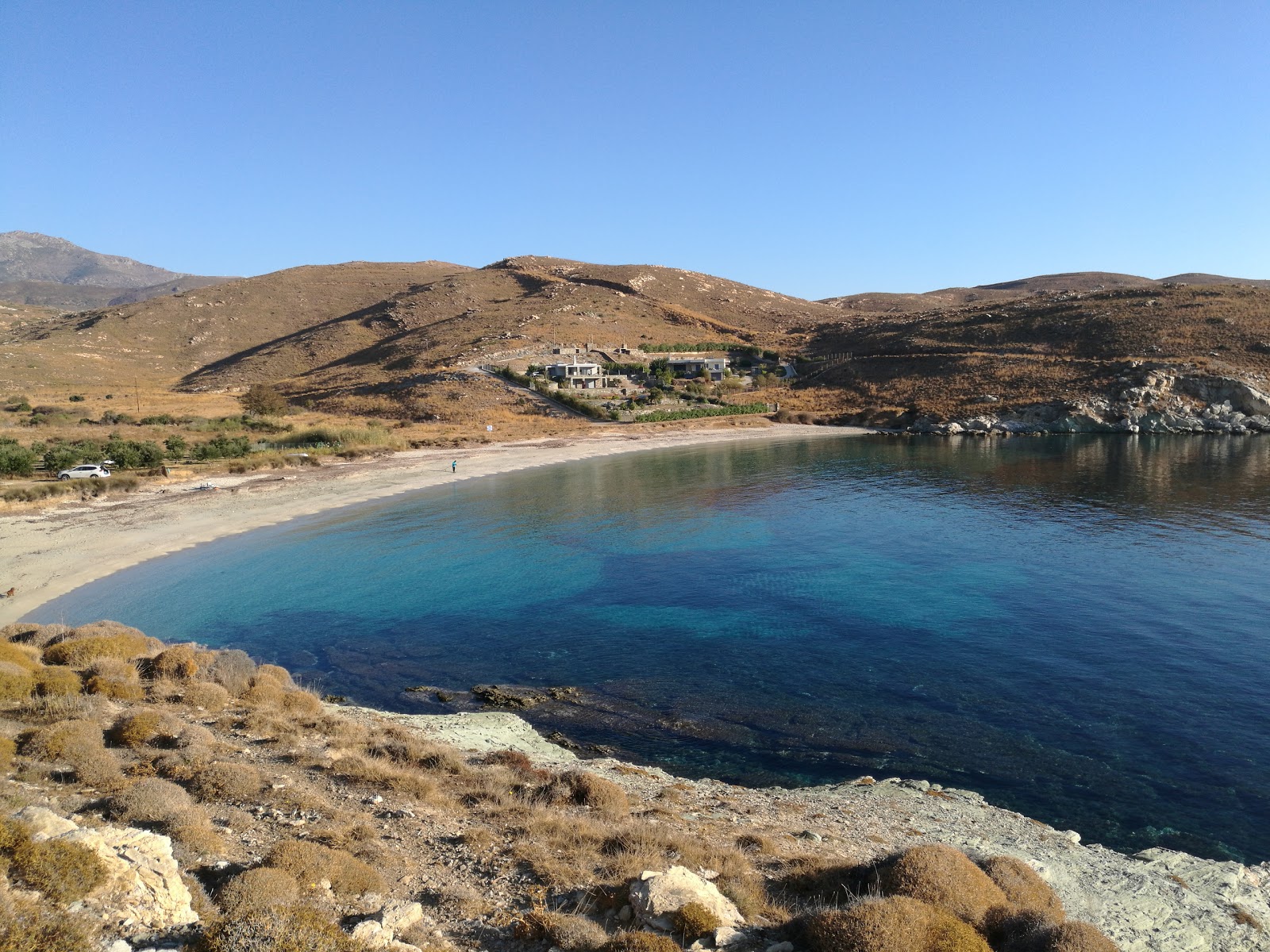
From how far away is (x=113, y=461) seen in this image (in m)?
54.3

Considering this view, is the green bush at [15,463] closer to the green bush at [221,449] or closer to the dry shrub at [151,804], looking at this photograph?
the green bush at [221,449]

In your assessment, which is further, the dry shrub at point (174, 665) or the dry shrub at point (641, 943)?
the dry shrub at point (174, 665)

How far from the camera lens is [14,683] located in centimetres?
1415

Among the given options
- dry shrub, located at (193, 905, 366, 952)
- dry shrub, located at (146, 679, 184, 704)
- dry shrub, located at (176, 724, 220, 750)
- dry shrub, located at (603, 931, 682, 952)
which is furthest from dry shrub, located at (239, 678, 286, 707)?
dry shrub, located at (603, 931, 682, 952)

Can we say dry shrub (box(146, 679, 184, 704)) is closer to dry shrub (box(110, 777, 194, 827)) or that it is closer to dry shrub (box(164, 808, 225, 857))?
dry shrub (box(110, 777, 194, 827))

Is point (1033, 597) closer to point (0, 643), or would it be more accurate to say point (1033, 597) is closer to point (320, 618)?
point (320, 618)

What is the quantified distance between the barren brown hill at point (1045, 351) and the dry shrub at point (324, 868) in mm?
88791

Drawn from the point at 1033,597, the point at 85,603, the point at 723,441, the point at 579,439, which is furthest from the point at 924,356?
the point at 85,603

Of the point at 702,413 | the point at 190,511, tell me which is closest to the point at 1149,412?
the point at 702,413

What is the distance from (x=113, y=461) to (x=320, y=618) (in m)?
38.2

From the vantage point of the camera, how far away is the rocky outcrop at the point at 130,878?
7.19 metres

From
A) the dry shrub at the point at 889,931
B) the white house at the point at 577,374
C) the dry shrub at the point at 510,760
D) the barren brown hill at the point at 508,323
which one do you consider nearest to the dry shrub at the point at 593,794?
the dry shrub at the point at 510,760

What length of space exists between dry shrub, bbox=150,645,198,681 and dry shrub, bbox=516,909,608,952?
12763 mm

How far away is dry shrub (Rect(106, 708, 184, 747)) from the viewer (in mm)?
12781
